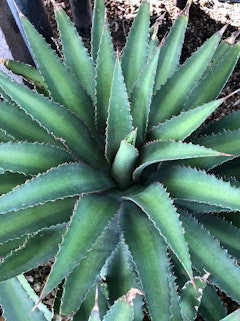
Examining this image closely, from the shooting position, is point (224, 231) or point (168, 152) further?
point (224, 231)

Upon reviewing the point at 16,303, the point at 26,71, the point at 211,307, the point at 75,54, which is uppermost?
the point at 26,71

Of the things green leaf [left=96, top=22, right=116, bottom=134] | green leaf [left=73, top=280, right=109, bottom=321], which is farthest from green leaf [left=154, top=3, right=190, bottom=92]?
green leaf [left=73, top=280, right=109, bottom=321]

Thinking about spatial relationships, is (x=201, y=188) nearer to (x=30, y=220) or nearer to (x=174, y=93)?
(x=174, y=93)

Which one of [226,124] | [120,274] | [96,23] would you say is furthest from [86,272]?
[96,23]

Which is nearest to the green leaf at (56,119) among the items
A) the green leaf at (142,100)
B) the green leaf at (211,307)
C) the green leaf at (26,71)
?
the green leaf at (142,100)

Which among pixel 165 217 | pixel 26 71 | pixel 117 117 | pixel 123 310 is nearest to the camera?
pixel 123 310

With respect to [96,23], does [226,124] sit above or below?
below

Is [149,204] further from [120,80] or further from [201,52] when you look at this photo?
[201,52]

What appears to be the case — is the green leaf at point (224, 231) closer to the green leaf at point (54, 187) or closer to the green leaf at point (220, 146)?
the green leaf at point (220, 146)

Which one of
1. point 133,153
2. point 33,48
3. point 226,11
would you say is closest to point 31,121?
point 33,48
